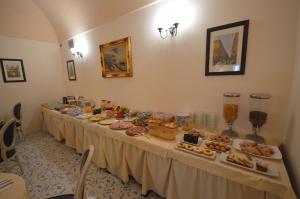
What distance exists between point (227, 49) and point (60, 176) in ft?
9.08

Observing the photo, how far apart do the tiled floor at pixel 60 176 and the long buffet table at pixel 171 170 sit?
0.43ft

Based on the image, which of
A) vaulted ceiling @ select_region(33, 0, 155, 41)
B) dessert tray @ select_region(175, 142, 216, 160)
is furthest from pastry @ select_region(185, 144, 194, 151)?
vaulted ceiling @ select_region(33, 0, 155, 41)

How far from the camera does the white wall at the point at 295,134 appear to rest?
39.0 inches

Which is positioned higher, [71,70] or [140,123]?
[71,70]

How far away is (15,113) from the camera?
3.02 meters

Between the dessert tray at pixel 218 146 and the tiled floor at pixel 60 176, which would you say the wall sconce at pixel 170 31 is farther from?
the tiled floor at pixel 60 176

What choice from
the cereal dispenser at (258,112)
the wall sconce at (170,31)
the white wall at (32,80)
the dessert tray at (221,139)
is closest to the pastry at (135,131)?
the dessert tray at (221,139)

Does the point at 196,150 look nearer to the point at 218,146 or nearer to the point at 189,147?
the point at 189,147

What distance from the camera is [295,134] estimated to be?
1.06 metres

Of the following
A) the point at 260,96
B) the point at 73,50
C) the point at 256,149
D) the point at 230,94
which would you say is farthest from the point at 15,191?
the point at 73,50

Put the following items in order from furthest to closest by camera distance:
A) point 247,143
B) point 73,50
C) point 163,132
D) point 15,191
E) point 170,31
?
point 73,50 < point 170,31 < point 163,132 < point 247,143 < point 15,191

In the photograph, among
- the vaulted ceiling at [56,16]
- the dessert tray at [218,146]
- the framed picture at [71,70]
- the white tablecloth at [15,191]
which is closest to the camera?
the white tablecloth at [15,191]

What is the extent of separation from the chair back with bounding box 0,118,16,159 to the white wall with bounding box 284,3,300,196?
2.94 m

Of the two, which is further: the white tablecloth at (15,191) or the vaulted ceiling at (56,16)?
the vaulted ceiling at (56,16)
